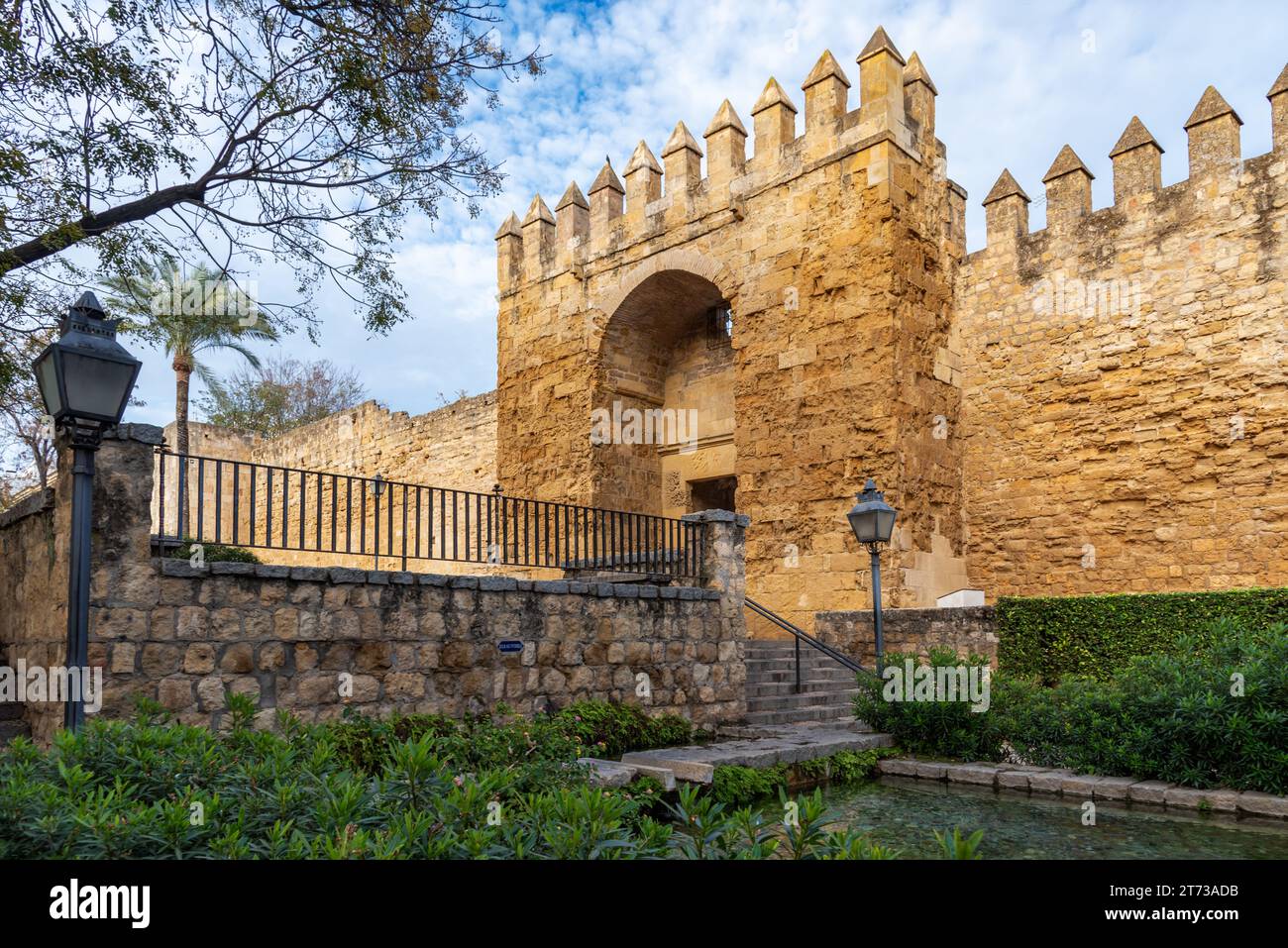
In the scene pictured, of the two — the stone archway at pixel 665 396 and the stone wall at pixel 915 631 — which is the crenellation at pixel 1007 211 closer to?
the stone archway at pixel 665 396

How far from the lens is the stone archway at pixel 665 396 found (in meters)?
15.5

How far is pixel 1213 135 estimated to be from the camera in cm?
1120

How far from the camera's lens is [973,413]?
13398mm

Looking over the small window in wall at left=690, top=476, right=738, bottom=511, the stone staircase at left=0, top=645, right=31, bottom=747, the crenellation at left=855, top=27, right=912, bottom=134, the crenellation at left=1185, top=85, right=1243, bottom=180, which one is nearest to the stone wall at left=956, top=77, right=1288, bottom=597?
the crenellation at left=1185, top=85, right=1243, bottom=180

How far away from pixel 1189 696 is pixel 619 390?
10923 mm

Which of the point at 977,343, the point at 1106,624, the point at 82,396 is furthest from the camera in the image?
the point at 977,343

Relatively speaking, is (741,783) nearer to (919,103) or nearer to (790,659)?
(790,659)

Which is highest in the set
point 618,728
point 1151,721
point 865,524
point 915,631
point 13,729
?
point 865,524

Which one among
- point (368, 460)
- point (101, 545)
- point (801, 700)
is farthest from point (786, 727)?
point (368, 460)

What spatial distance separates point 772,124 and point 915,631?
25.6 ft

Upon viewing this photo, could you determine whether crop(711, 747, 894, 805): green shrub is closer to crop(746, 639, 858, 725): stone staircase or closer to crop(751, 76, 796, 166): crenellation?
crop(746, 639, 858, 725): stone staircase

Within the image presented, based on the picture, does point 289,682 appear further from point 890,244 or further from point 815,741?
point 890,244

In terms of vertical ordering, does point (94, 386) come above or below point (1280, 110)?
below
